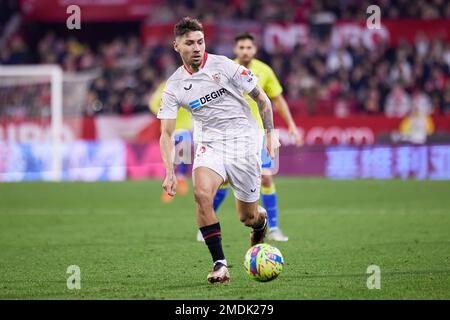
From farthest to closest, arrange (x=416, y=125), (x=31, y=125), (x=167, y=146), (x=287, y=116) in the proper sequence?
(x=31, y=125) < (x=416, y=125) < (x=287, y=116) < (x=167, y=146)

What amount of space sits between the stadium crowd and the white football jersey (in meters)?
15.2

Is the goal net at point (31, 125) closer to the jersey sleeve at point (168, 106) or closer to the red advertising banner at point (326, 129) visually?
the red advertising banner at point (326, 129)

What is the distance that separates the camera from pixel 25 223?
42.6 ft

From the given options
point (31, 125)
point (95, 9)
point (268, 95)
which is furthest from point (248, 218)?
point (95, 9)

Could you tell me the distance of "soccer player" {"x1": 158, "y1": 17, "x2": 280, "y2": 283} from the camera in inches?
292

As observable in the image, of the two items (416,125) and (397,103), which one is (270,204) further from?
(397,103)

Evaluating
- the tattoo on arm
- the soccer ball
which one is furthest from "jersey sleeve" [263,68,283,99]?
the soccer ball

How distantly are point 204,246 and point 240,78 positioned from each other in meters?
2.95

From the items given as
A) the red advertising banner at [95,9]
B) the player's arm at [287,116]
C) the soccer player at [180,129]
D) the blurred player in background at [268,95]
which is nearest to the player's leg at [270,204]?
the blurred player in background at [268,95]

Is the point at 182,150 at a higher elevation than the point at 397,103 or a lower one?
lower

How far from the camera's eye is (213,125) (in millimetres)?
7707

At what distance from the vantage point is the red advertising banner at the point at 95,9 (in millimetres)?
28578

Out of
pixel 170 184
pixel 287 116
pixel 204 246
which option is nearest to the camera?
pixel 170 184
